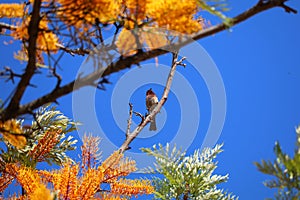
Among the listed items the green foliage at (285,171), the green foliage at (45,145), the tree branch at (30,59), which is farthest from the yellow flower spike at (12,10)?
the green foliage at (45,145)

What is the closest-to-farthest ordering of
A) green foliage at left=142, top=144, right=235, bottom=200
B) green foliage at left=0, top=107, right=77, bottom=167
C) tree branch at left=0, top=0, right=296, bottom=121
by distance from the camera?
tree branch at left=0, top=0, right=296, bottom=121 < green foliage at left=142, top=144, right=235, bottom=200 < green foliage at left=0, top=107, right=77, bottom=167

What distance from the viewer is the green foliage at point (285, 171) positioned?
48cm

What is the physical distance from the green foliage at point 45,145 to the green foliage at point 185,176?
1.07ft


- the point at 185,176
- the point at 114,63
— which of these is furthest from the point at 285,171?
the point at 185,176

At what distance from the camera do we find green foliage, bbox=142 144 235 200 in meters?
0.83

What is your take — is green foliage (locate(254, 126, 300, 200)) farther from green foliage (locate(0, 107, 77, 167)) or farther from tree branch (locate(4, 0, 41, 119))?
green foliage (locate(0, 107, 77, 167))

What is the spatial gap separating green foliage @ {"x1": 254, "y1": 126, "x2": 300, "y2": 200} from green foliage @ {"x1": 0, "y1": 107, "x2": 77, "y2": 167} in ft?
2.13

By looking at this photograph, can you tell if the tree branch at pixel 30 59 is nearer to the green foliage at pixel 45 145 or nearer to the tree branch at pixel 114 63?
the tree branch at pixel 114 63

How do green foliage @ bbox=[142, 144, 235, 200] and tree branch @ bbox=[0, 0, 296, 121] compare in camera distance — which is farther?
green foliage @ bbox=[142, 144, 235, 200]

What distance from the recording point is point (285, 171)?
19.4 inches

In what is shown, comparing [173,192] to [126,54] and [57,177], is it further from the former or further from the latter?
[126,54]

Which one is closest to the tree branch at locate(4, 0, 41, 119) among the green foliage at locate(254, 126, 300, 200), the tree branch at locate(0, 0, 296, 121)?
the tree branch at locate(0, 0, 296, 121)

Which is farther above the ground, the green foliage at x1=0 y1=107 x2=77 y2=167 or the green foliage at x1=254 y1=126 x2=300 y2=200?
the green foliage at x1=0 y1=107 x2=77 y2=167

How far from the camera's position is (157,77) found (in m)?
1.16
